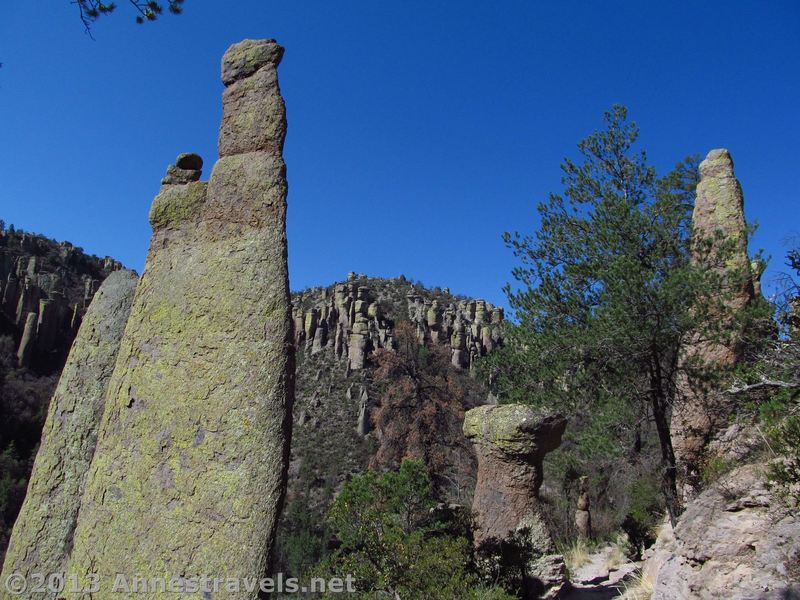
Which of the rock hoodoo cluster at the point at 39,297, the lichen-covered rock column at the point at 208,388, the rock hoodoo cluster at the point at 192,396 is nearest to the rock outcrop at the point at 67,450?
the rock hoodoo cluster at the point at 192,396

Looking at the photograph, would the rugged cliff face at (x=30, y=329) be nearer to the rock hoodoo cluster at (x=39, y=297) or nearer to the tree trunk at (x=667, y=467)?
the rock hoodoo cluster at (x=39, y=297)

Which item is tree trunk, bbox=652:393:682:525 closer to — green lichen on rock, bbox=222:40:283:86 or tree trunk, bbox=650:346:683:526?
tree trunk, bbox=650:346:683:526

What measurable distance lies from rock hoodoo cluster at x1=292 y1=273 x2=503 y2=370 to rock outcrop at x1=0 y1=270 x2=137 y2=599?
137 ft

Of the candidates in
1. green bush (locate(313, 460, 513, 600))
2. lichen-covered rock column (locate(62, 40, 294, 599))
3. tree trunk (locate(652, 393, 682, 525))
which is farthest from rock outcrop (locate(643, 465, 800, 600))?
lichen-covered rock column (locate(62, 40, 294, 599))

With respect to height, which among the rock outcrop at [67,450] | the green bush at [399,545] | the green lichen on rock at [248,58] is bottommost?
the green bush at [399,545]

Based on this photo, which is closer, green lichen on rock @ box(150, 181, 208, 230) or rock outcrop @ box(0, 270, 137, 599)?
rock outcrop @ box(0, 270, 137, 599)

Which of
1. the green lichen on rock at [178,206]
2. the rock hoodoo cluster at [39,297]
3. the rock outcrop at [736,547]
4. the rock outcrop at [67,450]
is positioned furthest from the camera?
the rock hoodoo cluster at [39,297]

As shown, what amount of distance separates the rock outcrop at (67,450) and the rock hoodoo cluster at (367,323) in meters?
41.6

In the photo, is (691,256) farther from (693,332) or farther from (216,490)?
(216,490)

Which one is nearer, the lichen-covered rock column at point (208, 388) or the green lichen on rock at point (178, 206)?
the lichen-covered rock column at point (208, 388)

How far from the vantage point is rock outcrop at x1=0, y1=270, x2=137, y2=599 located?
9.11 feet

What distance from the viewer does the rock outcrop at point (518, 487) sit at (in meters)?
8.12

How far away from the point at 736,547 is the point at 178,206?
17.1 feet

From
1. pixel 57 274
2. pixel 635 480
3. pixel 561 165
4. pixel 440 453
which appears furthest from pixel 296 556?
pixel 57 274
